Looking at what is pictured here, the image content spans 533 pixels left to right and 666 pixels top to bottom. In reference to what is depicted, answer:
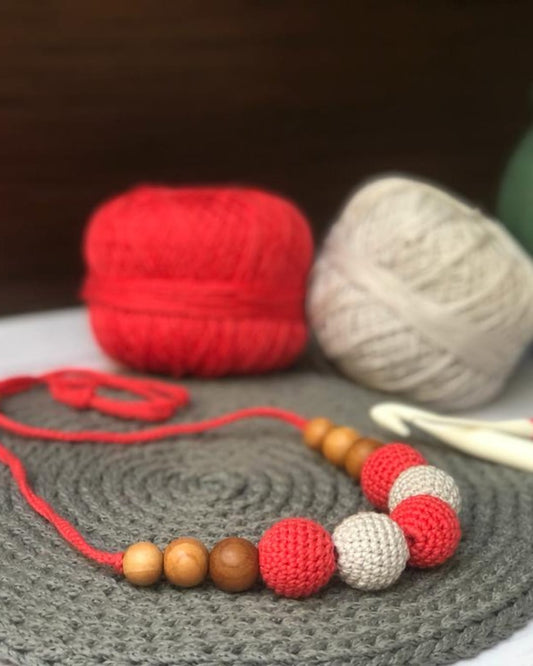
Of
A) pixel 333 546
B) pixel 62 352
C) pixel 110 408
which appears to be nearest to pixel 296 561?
pixel 333 546

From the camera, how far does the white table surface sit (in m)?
0.74

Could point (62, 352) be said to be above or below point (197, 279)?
below

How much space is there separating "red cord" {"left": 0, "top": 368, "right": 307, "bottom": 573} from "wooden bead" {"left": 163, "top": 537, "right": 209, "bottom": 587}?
0.11m

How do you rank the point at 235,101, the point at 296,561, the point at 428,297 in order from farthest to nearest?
the point at 235,101
the point at 428,297
the point at 296,561

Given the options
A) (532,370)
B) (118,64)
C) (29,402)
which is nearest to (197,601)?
(29,402)

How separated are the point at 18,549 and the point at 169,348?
26 cm

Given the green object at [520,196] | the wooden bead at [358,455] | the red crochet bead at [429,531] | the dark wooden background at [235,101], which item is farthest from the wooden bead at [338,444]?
the dark wooden background at [235,101]

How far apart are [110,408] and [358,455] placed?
199 millimetres

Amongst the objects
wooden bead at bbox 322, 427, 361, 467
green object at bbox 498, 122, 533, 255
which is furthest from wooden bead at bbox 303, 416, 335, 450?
green object at bbox 498, 122, 533, 255

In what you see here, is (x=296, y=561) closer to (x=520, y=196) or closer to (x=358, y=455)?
(x=358, y=455)

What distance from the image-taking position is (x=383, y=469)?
55 centimetres

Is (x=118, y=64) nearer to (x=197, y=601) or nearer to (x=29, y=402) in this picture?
(x=29, y=402)

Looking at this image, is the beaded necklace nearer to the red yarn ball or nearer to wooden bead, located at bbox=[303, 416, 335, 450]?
wooden bead, located at bbox=[303, 416, 335, 450]

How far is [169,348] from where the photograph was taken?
0.72 m
